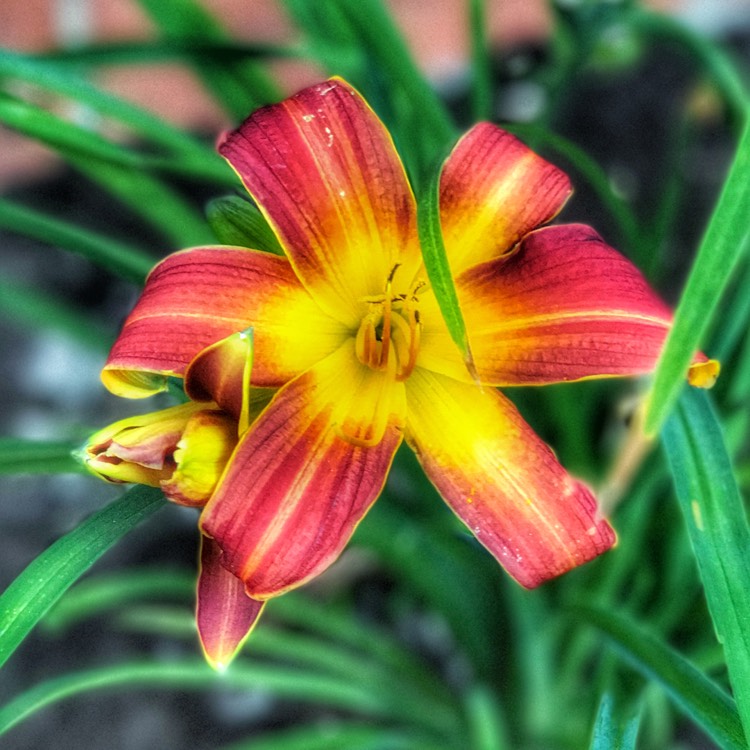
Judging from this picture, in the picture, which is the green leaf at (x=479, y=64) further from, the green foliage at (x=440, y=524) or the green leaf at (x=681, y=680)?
the green leaf at (x=681, y=680)

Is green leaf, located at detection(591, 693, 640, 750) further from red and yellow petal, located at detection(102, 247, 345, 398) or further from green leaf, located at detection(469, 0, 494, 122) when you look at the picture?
green leaf, located at detection(469, 0, 494, 122)

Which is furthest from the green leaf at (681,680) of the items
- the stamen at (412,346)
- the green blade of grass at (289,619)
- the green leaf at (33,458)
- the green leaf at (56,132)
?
the green blade of grass at (289,619)

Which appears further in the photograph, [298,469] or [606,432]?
[606,432]

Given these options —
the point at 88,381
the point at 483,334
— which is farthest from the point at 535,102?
the point at 483,334

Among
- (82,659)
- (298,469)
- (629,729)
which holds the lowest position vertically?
(82,659)

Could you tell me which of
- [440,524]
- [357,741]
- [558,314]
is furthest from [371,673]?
[558,314]

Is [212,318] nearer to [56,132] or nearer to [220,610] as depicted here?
[220,610]

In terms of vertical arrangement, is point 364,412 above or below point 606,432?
above

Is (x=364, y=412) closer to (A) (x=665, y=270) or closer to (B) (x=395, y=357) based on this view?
(B) (x=395, y=357)
